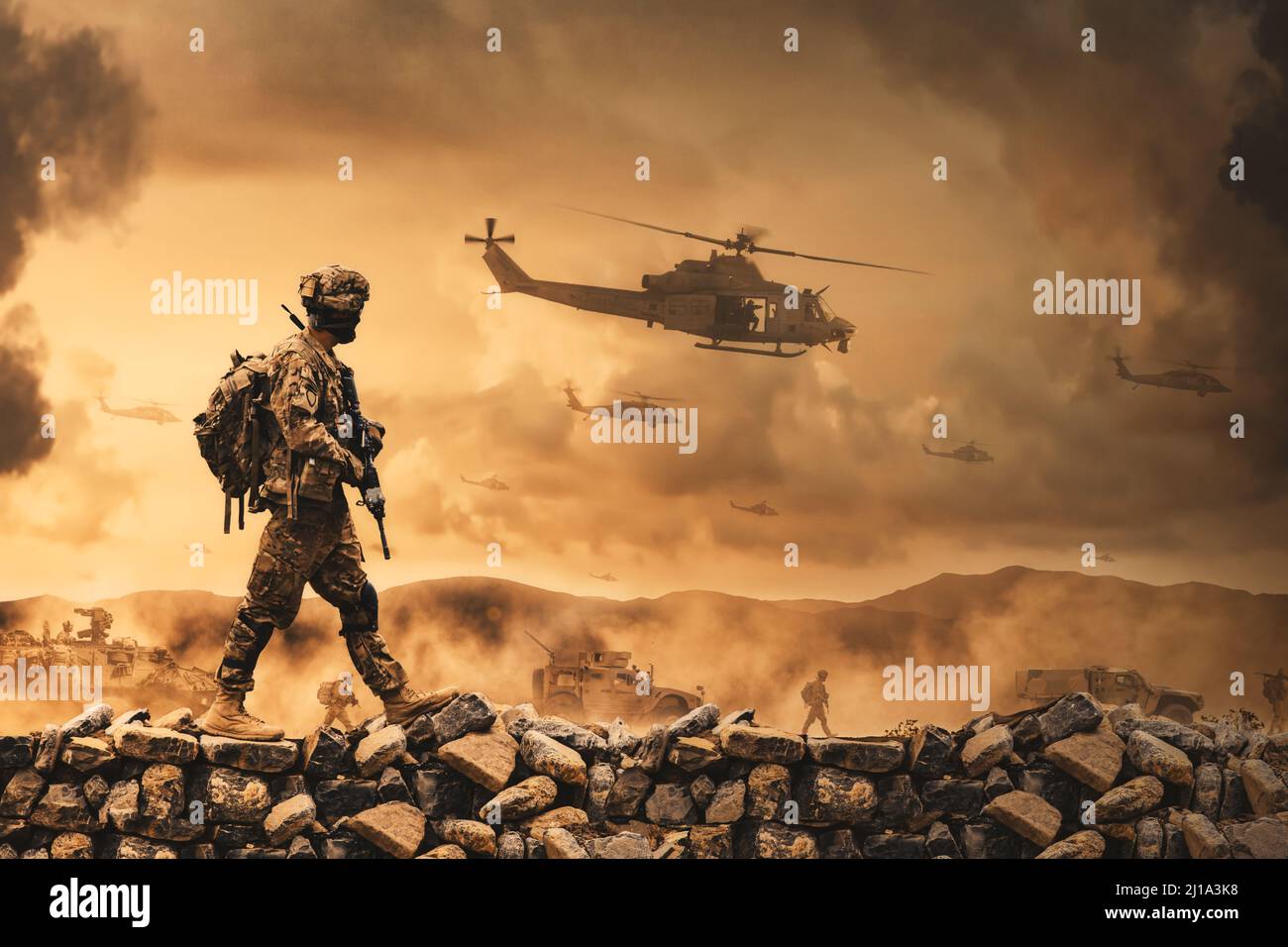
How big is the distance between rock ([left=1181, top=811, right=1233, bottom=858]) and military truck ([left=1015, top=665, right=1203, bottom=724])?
6532 mm

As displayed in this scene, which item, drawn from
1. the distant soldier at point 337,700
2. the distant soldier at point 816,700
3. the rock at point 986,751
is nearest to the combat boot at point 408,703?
the rock at point 986,751

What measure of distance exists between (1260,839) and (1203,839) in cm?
37

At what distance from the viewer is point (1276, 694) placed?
52.9 ft

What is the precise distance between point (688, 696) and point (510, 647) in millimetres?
2281

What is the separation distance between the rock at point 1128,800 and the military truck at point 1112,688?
6500 millimetres

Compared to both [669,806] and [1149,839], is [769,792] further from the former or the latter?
[1149,839]

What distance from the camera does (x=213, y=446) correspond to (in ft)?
31.0

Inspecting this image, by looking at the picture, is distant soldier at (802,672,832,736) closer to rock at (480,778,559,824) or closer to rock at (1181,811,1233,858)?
rock at (1181,811,1233,858)

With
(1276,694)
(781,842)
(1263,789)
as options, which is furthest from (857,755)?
(1276,694)

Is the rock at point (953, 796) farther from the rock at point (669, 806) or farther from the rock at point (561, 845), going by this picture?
the rock at point (561, 845)

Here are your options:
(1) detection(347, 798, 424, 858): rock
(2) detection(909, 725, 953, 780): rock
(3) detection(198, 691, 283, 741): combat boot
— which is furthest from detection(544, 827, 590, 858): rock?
(2) detection(909, 725, 953, 780): rock

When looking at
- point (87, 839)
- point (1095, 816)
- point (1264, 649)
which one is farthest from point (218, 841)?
point (1264, 649)

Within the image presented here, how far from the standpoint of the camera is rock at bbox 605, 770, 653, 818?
Answer: 31.4 ft
